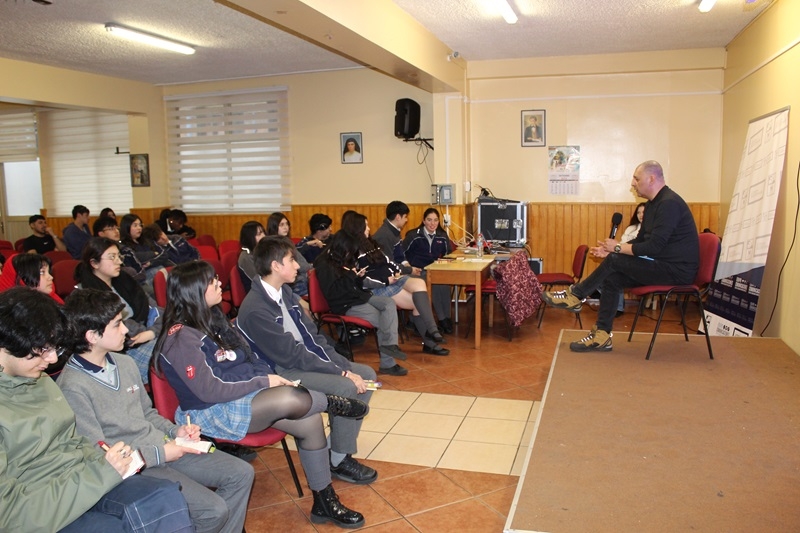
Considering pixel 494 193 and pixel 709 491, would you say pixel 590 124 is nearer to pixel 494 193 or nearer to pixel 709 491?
pixel 494 193

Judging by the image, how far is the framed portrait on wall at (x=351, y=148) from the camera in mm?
8680

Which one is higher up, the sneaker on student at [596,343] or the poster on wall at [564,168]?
the poster on wall at [564,168]

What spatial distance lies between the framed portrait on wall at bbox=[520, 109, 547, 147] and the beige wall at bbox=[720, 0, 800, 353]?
229 cm

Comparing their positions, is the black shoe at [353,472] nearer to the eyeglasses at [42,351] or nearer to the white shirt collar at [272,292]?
the white shirt collar at [272,292]

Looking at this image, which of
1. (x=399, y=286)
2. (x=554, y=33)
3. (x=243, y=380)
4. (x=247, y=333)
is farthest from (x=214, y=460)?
(x=554, y=33)

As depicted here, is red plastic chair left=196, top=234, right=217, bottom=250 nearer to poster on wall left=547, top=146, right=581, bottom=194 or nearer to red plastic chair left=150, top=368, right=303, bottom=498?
poster on wall left=547, top=146, right=581, bottom=194

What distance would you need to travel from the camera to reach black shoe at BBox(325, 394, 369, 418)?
2.96 metres

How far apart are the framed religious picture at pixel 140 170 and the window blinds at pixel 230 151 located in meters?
0.33

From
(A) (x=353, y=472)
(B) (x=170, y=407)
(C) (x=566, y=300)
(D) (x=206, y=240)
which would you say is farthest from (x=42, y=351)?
(D) (x=206, y=240)

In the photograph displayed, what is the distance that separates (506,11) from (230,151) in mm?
4943

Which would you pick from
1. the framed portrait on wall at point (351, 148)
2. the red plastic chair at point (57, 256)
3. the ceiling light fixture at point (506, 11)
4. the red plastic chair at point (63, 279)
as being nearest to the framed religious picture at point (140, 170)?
the red plastic chair at point (57, 256)

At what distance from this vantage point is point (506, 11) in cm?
579

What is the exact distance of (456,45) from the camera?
7.36 metres

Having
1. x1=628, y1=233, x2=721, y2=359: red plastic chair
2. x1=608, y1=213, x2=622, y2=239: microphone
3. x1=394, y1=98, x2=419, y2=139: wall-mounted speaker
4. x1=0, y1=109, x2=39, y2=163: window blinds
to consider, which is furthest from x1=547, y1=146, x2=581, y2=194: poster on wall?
x1=0, y1=109, x2=39, y2=163: window blinds
